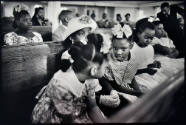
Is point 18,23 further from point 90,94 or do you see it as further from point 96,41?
point 90,94

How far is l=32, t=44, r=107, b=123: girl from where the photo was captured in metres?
1.93

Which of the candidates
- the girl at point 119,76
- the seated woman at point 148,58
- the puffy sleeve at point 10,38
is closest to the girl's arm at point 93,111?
the girl at point 119,76

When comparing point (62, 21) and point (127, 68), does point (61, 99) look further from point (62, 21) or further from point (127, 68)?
point (62, 21)

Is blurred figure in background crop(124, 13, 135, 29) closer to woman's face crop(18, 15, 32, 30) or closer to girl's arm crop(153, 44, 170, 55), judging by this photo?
girl's arm crop(153, 44, 170, 55)

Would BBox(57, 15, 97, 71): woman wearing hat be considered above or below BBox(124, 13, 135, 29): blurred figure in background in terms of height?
below

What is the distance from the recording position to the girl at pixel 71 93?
1.93 m

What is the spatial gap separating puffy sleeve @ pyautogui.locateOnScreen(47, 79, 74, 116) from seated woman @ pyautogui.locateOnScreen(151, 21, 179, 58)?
1.53 m

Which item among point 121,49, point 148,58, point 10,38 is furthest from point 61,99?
point 148,58

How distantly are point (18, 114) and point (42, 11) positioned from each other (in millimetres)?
1775

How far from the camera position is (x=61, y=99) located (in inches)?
75.2

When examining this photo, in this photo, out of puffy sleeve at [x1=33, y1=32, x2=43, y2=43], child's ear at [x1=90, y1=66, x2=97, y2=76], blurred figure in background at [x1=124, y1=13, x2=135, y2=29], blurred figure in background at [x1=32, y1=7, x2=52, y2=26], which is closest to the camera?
child's ear at [x1=90, y1=66, x2=97, y2=76]

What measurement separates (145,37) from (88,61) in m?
1.11

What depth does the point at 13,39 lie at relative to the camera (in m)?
2.73

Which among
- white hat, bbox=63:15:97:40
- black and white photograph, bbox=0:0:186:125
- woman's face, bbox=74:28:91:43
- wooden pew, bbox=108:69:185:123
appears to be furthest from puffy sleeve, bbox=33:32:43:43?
wooden pew, bbox=108:69:185:123
